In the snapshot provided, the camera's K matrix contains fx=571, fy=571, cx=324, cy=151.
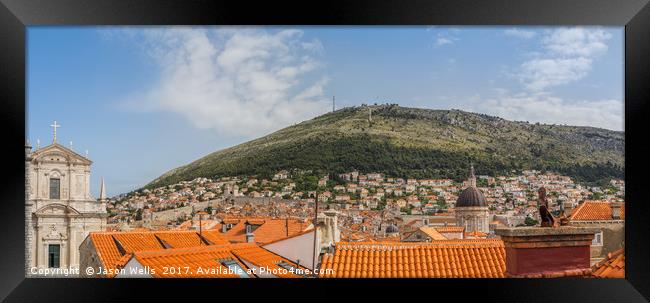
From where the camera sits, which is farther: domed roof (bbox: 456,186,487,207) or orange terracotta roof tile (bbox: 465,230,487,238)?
orange terracotta roof tile (bbox: 465,230,487,238)

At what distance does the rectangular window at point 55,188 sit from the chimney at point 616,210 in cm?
695

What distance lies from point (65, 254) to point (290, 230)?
8.74 feet

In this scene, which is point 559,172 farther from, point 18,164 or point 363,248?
point 18,164

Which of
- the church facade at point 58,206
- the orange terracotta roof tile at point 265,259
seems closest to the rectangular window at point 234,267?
the orange terracotta roof tile at point 265,259

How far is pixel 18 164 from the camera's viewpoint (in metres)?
4.00

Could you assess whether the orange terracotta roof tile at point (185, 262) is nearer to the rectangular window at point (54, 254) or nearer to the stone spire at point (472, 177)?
the rectangular window at point (54, 254)

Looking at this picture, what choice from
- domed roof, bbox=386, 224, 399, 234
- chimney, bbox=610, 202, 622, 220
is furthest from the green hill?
domed roof, bbox=386, 224, 399, 234

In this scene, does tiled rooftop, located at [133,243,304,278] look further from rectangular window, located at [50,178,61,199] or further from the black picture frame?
rectangular window, located at [50,178,61,199]

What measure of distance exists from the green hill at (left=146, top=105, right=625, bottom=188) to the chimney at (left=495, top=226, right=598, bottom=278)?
4343mm

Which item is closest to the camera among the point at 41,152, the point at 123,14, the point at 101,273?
the point at 123,14

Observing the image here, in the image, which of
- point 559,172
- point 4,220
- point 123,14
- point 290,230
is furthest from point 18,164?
point 559,172

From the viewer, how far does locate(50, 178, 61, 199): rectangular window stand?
20.6ft

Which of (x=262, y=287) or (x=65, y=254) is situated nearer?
(x=262, y=287)

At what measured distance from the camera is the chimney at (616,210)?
7779 mm
